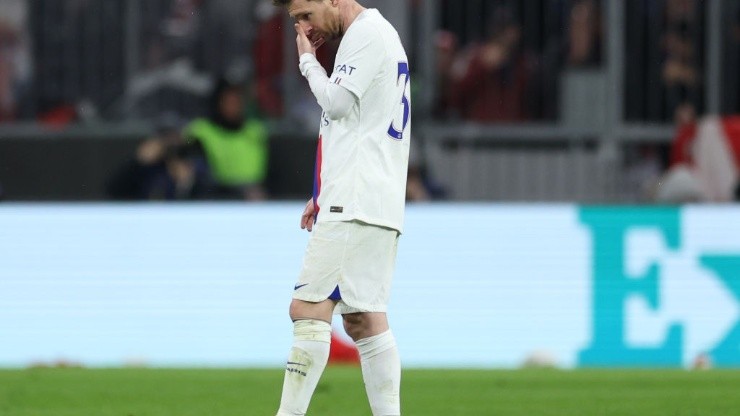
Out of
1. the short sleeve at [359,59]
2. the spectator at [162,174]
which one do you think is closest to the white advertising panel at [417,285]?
the spectator at [162,174]

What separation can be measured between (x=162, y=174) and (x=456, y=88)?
2809mm

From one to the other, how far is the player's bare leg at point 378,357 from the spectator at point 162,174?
22.5 feet

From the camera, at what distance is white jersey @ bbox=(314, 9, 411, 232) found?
597 centimetres

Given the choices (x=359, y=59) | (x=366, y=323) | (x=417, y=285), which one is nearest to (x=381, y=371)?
(x=366, y=323)

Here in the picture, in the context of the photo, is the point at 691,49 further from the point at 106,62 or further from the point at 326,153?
the point at 326,153

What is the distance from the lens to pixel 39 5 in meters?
13.8

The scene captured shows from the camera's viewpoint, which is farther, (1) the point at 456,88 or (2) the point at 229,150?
(1) the point at 456,88

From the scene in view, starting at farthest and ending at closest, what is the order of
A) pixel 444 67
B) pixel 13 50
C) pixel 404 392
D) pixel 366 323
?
pixel 444 67 → pixel 13 50 → pixel 404 392 → pixel 366 323

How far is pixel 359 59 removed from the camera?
19.5 feet

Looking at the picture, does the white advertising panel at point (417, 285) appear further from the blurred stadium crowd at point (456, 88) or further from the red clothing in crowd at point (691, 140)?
the red clothing in crowd at point (691, 140)

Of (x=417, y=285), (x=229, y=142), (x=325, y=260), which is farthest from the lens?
(x=229, y=142)

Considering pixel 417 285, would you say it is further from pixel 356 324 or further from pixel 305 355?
pixel 305 355

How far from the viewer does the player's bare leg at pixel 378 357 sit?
6.11 m

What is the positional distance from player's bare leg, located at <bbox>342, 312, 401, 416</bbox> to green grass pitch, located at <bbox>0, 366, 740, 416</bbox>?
159 cm
